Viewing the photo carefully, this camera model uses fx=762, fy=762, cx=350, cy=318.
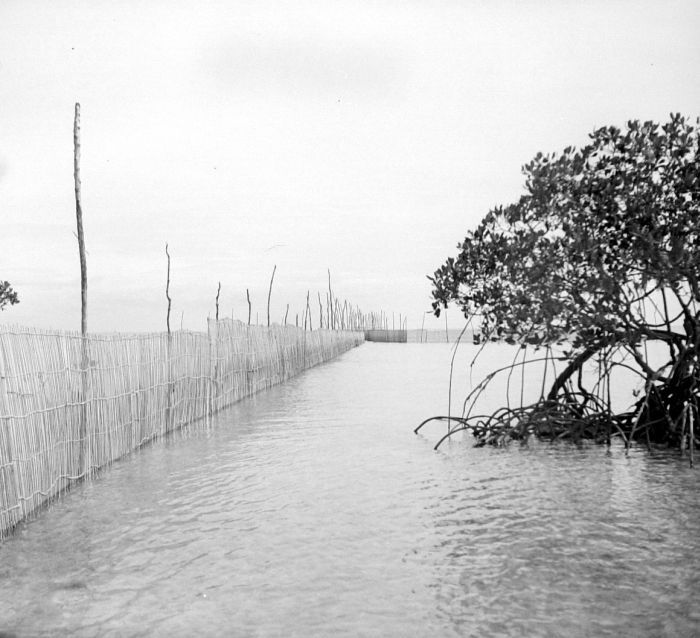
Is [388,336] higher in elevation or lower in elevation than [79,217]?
lower

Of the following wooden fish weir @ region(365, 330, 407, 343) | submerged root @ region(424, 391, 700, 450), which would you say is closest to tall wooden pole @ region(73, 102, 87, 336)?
submerged root @ region(424, 391, 700, 450)

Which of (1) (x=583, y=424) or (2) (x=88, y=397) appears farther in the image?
(1) (x=583, y=424)

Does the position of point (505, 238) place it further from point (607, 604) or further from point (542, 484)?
point (607, 604)

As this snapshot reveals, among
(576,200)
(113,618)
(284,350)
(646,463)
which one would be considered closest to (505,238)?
(576,200)

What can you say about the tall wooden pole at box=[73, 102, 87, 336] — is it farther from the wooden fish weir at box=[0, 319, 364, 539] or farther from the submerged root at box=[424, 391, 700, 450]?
the submerged root at box=[424, 391, 700, 450]

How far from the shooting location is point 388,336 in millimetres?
54969

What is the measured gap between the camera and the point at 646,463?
5867 mm

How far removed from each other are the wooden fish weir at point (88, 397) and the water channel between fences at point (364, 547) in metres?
0.20

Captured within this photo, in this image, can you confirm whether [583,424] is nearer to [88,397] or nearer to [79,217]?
[88,397]

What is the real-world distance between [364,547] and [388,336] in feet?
169

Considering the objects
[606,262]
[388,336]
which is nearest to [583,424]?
[606,262]

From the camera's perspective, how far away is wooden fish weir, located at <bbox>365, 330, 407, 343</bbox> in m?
53.5

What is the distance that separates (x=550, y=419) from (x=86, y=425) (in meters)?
3.90

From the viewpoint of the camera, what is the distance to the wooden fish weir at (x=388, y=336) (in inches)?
2104
